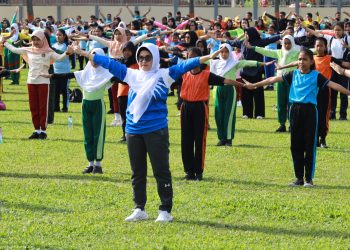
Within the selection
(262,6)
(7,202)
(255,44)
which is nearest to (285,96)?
(255,44)

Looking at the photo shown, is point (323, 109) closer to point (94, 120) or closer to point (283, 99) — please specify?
point (283, 99)

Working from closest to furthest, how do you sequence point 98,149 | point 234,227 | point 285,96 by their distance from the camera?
point 234,227 → point 98,149 → point 285,96

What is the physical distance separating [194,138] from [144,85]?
12.2 ft

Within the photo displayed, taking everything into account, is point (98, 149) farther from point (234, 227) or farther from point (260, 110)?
point (260, 110)

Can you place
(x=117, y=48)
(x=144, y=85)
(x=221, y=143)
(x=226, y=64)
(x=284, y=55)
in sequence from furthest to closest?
(x=117, y=48) → (x=284, y=55) → (x=226, y=64) → (x=221, y=143) → (x=144, y=85)

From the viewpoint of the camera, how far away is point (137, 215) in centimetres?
1134

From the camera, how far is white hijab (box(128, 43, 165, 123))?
1112cm

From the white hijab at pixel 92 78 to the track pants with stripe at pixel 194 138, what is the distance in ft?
5.19

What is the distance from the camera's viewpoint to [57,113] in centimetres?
2494

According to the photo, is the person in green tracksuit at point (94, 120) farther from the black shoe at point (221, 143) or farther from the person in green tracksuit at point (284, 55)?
the person in green tracksuit at point (284, 55)

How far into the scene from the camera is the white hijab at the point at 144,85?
36.5 feet

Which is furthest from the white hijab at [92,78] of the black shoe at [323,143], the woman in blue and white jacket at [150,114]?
the black shoe at [323,143]

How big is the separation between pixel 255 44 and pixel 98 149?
8.83 metres

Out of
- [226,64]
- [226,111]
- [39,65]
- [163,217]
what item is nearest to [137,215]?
[163,217]
